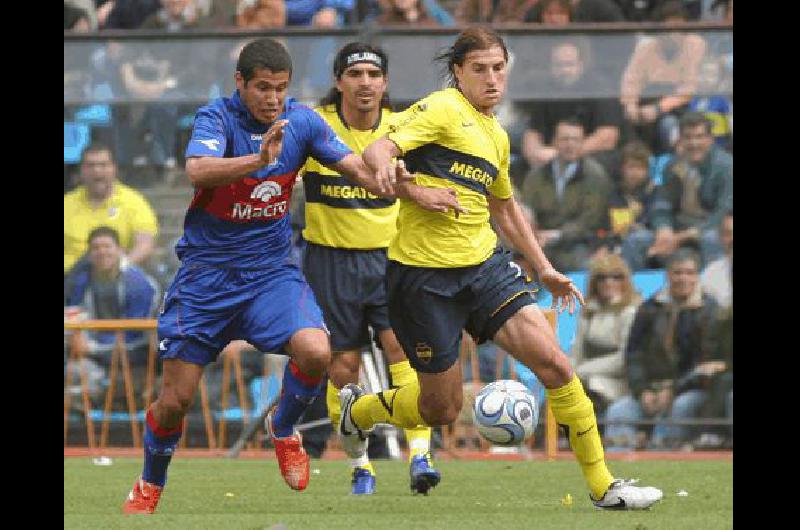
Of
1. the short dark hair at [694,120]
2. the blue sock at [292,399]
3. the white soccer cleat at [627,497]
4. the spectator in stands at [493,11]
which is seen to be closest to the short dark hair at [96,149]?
the spectator in stands at [493,11]

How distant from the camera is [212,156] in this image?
878cm

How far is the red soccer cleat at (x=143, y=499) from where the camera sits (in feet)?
30.3

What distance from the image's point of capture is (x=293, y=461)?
31.9 feet

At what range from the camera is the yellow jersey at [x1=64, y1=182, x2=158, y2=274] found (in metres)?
15.1

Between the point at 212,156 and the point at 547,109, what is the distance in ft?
22.3

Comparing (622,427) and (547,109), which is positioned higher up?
(547,109)

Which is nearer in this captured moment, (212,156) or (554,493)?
(212,156)

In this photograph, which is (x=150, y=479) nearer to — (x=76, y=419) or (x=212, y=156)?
(x=212, y=156)

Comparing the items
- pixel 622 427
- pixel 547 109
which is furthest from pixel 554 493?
pixel 547 109

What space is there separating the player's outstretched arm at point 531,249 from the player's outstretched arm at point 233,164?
1459mm
